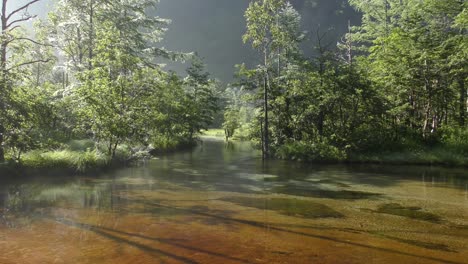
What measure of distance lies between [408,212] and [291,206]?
3147mm

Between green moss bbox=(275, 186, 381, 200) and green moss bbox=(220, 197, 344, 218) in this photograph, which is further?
green moss bbox=(275, 186, 381, 200)

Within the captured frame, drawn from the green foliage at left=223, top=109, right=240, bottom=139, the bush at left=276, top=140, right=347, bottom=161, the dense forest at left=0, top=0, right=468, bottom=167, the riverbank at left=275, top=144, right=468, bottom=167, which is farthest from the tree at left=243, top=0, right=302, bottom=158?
the green foliage at left=223, top=109, right=240, bottom=139

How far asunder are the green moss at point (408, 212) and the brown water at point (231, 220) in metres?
0.03

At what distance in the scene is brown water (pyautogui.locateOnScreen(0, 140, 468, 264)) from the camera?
20.1ft

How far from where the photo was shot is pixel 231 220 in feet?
27.2

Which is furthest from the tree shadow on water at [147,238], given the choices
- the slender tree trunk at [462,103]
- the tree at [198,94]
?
the tree at [198,94]

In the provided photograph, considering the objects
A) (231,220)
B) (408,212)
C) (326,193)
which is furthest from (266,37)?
(231,220)

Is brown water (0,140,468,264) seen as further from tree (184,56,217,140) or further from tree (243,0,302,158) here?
tree (184,56,217,140)

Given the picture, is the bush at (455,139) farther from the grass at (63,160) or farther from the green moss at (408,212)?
the grass at (63,160)

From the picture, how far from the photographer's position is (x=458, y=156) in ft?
65.6

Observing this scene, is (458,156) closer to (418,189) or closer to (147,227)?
(418,189)

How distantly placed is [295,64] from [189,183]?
15.1 m

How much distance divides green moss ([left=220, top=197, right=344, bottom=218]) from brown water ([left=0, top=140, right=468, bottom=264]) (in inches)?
1.1

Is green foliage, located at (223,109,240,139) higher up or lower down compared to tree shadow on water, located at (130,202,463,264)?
higher up
